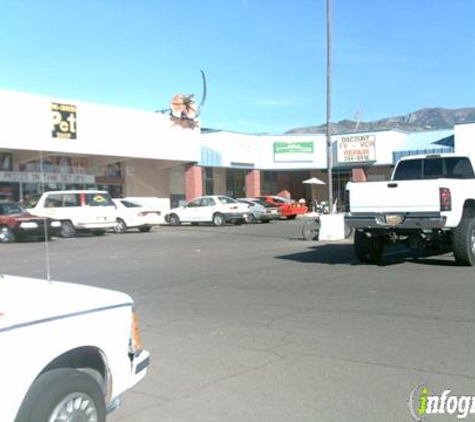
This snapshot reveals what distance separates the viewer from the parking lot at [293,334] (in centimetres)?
493

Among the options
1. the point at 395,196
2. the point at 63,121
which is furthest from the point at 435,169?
the point at 63,121

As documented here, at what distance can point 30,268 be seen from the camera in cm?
1402

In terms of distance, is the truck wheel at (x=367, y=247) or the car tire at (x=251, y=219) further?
the car tire at (x=251, y=219)

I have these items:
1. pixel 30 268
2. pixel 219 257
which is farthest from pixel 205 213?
pixel 30 268

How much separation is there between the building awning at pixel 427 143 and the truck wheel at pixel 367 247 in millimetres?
26780

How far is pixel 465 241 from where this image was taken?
11.8 metres

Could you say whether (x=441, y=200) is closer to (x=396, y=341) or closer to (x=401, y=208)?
(x=401, y=208)

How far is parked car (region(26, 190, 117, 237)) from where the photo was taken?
24.6m

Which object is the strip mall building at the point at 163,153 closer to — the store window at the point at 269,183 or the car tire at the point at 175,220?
the store window at the point at 269,183

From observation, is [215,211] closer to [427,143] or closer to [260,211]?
[260,211]

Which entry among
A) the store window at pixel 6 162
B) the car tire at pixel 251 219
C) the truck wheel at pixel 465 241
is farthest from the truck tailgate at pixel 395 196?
the store window at pixel 6 162

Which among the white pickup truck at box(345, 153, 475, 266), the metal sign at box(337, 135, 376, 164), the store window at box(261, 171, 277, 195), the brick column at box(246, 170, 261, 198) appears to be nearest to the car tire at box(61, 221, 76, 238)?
the white pickup truck at box(345, 153, 475, 266)

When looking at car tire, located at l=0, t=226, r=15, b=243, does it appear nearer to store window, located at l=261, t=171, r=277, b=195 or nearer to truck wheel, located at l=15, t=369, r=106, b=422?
truck wheel, located at l=15, t=369, r=106, b=422

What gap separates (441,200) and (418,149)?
99.9ft
